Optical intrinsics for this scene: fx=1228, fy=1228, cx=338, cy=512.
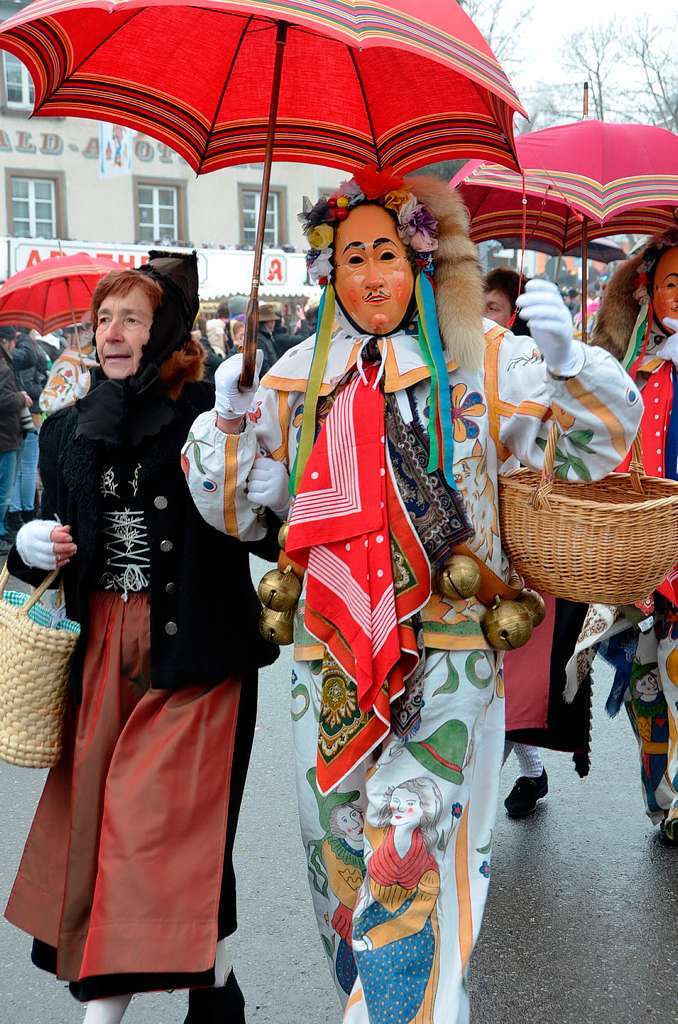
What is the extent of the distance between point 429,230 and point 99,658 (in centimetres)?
123

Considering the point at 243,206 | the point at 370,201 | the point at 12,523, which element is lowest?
the point at 12,523

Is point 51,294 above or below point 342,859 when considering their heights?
above

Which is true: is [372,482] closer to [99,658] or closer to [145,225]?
[99,658]

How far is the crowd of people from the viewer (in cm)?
257

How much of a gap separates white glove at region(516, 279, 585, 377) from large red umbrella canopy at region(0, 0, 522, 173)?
0.55 m

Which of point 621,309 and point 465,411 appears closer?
point 465,411

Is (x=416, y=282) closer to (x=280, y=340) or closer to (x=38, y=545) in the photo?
(x=38, y=545)

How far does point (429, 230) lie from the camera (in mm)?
2750

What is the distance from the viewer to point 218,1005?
2816mm

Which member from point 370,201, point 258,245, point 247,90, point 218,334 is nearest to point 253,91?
point 247,90

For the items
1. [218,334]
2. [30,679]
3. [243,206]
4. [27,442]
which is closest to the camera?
[30,679]

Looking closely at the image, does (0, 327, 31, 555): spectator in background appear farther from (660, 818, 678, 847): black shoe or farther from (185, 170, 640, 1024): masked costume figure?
(185, 170, 640, 1024): masked costume figure

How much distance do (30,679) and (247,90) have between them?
4.98ft

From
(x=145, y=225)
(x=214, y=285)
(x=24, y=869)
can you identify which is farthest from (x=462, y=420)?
(x=145, y=225)
